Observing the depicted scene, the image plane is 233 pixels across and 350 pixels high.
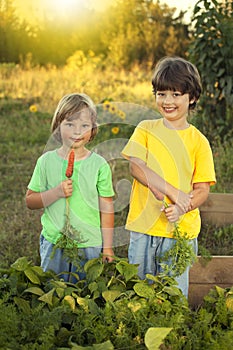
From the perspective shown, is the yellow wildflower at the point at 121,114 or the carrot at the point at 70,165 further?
the yellow wildflower at the point at 121,114

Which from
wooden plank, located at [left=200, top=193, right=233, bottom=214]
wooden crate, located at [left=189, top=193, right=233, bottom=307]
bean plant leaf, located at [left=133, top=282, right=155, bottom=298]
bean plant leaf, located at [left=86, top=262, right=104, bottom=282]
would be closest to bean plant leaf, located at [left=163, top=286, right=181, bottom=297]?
bean plant leaf, located at [left=133, top=282, right=155, bottom=298]

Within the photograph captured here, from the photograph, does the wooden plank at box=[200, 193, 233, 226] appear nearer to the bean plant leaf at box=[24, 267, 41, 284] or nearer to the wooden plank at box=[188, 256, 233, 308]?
the wooden plank at box=[188, 256, 233, 308]

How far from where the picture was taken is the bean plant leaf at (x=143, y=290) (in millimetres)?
2307

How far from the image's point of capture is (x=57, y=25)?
2005 cm

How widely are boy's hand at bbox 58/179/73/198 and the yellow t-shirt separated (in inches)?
14.1

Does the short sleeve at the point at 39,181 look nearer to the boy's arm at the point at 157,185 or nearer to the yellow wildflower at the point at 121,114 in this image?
the boy's arm at the point at 157,185

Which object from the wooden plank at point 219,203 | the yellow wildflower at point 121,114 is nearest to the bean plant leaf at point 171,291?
the wooden plank at point 219,203

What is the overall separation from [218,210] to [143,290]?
79.2 inches

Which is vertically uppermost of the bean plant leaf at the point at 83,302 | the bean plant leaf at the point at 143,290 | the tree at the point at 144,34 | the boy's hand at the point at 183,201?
the tree at the point at 144,34

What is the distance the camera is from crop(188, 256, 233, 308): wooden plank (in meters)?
3.18

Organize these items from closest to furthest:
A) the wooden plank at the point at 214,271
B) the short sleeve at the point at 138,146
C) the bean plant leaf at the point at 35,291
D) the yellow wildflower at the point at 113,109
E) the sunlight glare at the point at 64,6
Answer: the bean plant leaf at the point at 35,291, the short sleeve at the point at 138,146, the wooden plank at the point at 214,271, the yellow wildflower at the point at 113,109, the sunlight glare at the point at 64,6

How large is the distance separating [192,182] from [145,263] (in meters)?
0.47

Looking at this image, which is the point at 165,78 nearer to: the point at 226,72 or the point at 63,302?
the point at 63,302

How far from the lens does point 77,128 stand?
108 inches
